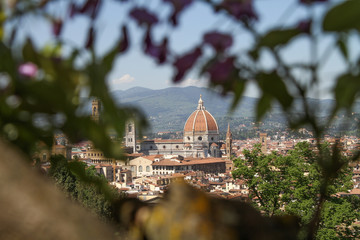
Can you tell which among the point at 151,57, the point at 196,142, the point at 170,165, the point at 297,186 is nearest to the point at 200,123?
the point at 196,142

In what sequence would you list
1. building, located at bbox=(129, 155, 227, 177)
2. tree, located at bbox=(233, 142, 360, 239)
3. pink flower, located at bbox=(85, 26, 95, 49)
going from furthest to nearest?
building, located at bbox=(129, 155, 227, 177)
tree, located at bbox=(233, 142, 360, 239)
pink flower, located at bbox=(85, 26, 95, 49)

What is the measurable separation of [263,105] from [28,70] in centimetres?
23

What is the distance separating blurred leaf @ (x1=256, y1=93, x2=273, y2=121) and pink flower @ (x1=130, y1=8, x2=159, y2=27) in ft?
0.45

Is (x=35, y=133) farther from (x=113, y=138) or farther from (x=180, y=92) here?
(x=180, y=92)

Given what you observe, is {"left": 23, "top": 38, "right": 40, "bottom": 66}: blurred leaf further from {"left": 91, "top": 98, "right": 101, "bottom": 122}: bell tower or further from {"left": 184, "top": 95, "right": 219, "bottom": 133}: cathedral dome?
{"left": 184, "top": 95, "right": 219, "bottom": 133}: cathedral dome

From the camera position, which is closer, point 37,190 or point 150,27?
point 37,190

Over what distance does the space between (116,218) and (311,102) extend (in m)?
0.28

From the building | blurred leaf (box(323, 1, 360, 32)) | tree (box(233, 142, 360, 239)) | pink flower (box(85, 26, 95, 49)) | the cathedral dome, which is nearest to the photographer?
blurred leaf (box(323, 1, 360, 32))

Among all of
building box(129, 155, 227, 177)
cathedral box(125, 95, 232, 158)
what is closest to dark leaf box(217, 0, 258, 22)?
building box(129, 155, 227, 177)

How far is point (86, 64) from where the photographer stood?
527 mm

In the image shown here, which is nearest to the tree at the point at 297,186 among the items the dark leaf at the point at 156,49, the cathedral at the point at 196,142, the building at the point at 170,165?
the dark leaf at the point at 156,49

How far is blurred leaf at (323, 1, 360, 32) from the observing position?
0.42 meters

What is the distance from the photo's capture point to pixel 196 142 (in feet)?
183

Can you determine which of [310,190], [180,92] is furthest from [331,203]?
[180,92]
